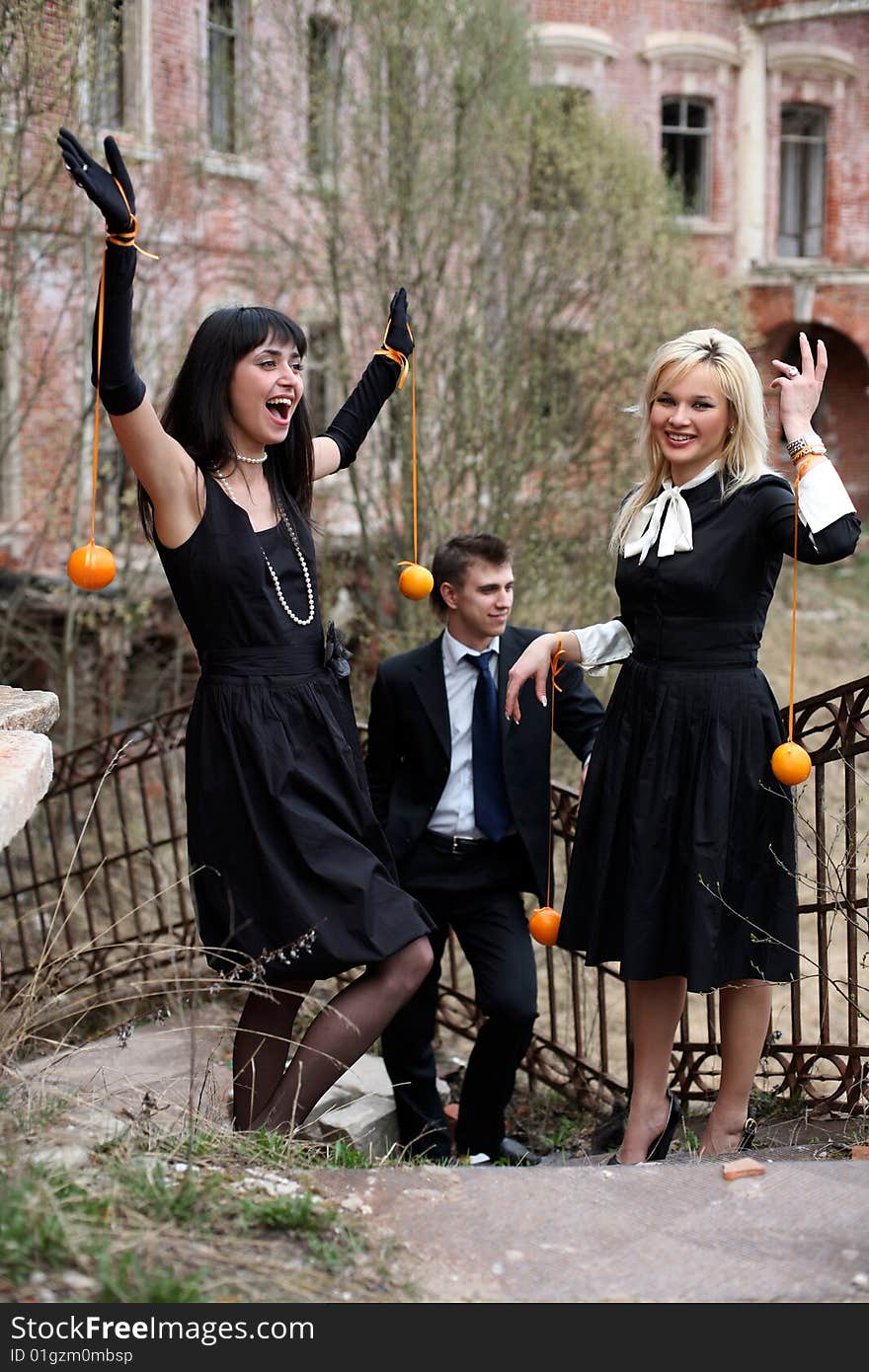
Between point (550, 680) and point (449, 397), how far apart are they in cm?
650

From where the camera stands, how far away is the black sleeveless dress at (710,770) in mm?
3502

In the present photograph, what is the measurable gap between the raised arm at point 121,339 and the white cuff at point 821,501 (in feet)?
4.68

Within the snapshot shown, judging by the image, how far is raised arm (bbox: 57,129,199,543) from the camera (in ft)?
9.57

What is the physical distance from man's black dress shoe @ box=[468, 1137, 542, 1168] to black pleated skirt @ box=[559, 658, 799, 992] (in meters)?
1.12

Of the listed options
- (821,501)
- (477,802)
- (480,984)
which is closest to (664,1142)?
(480,984)

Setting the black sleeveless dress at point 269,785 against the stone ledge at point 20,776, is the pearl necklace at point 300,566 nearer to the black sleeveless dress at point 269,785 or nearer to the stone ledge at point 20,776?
the black sleeveless dress at point 269,785

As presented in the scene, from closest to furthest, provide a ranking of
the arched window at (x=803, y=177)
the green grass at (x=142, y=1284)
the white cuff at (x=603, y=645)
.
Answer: the green grass at (x=142, y=1284) < the white cuff at (x=603, y=645) < the arched window at (x=803, y=177)

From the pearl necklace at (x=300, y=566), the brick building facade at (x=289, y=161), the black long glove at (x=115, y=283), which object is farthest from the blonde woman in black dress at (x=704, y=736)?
the brick building facade at (x=289, y=161)

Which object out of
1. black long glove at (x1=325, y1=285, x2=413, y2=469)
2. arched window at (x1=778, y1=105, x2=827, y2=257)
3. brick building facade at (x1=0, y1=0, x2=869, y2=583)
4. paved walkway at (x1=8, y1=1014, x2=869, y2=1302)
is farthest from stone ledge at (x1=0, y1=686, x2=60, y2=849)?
arched window at (x1=778, y1=105, x2=827, y2=257)

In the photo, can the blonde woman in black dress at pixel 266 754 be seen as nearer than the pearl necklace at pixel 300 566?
Yes

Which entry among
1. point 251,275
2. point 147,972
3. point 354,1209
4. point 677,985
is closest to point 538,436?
point 251,275

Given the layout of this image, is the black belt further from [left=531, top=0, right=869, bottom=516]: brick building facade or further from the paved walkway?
[left=531, top=0, right=869, bottom=516]: brick building facade

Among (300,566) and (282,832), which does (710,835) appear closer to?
(282,832)
